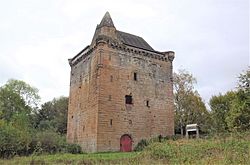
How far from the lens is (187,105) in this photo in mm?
41656

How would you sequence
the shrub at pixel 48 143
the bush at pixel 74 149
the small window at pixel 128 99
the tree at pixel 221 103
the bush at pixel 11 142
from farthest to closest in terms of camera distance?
the tree at pixel 221 103, the small window at pixel 128 99, the bush at pixel 74 149, the shrub at pixel 48 143, the bush at pixel 11 142

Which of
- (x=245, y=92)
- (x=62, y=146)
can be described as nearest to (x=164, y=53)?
(x=245, y=92)

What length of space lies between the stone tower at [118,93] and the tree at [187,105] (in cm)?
854

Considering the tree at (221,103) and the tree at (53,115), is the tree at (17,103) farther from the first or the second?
the tree at (221,103)

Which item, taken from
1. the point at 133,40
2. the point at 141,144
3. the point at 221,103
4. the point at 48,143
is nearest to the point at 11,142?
the point at 48,143

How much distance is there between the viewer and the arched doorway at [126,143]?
29083 millimetres

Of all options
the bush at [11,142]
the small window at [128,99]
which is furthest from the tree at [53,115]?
the bush at [11,142]

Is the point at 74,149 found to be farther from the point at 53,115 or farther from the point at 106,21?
the point at 53,115

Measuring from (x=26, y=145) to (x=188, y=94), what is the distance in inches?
985

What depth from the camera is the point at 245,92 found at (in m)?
24.6

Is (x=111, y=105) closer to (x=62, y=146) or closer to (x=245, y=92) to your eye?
(x=62, y=146)

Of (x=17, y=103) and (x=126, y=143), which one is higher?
(x=17, y=103)

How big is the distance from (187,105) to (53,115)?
2706 centimetres

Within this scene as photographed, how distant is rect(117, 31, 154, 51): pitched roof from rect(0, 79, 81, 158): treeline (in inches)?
483
